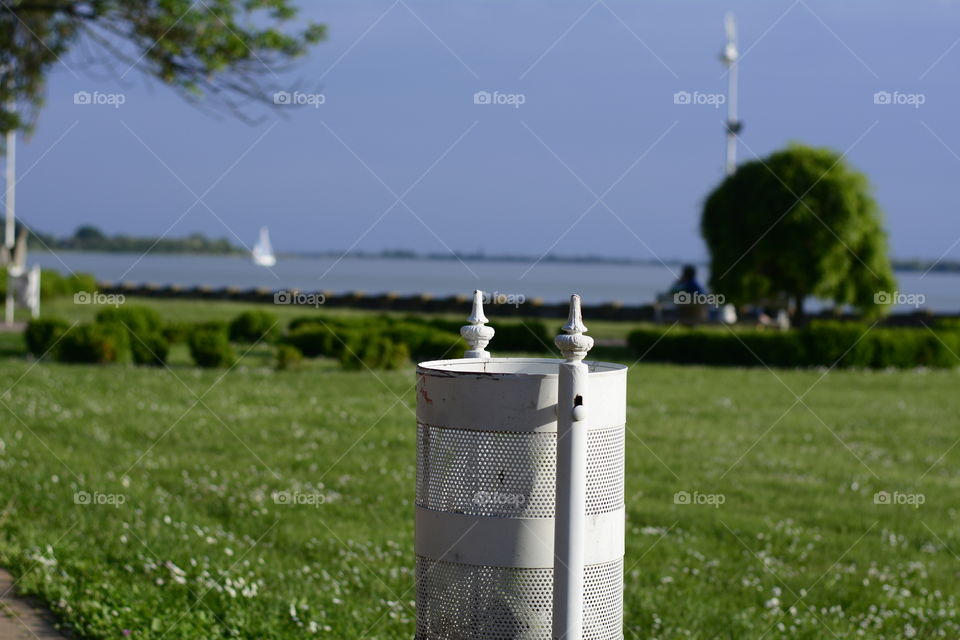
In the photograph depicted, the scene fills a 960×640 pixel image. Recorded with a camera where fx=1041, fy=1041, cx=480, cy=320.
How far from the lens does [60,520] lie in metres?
6.72

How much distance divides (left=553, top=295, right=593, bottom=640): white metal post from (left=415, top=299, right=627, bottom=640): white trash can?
2 cm

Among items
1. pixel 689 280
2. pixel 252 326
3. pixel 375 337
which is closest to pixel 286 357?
pixel 375 337

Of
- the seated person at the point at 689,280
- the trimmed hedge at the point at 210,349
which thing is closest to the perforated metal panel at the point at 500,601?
the trimmed hedge at the point at 210,349

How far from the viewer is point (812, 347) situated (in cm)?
1953

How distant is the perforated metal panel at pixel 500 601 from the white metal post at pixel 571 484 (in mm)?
90

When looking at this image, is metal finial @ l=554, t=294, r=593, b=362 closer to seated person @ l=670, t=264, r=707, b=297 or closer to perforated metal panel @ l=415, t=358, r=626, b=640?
perforated metal panel @ l=415, t=358, r=626, b=640

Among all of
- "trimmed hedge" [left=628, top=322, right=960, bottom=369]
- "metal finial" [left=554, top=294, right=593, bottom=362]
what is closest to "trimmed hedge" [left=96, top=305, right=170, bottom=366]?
"trimmed hedge" [left=628, top=322, right=960, bottom=369]

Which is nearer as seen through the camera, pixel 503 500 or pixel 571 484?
pixel 571 484

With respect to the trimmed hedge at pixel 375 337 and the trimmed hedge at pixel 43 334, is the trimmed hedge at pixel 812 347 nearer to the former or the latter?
the trimmed hedge at pixel 375 337

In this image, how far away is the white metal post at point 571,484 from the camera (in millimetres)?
3162

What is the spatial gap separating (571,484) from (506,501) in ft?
0.77

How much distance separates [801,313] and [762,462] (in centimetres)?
1610

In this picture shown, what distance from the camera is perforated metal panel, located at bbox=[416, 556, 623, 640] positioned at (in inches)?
130

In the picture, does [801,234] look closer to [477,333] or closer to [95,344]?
[95,344]
